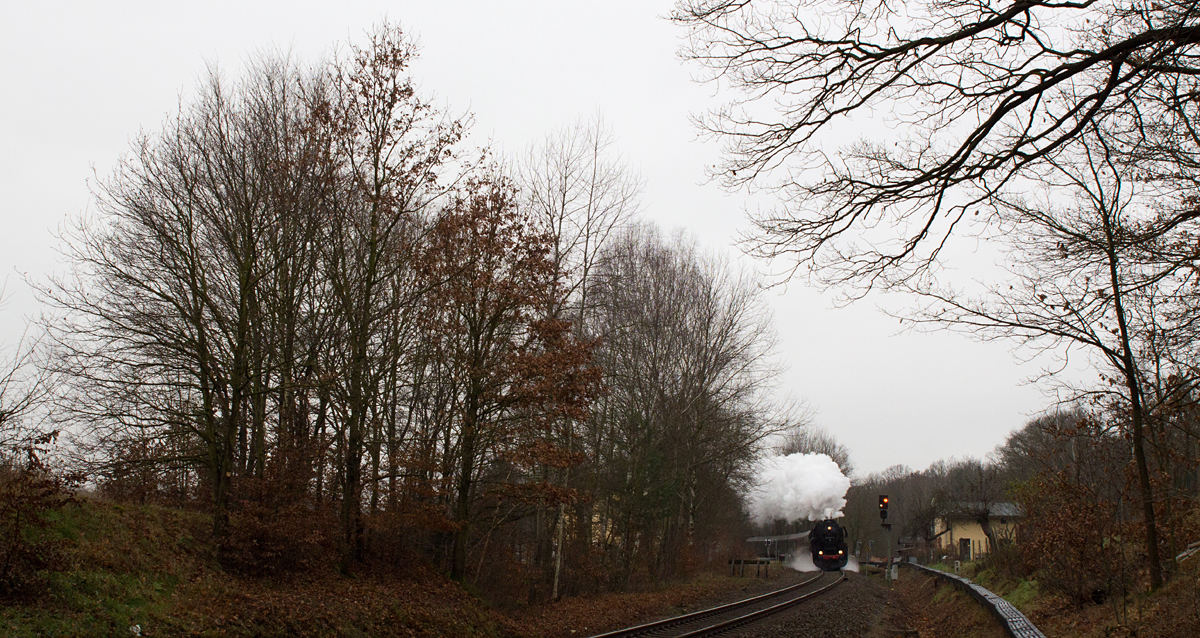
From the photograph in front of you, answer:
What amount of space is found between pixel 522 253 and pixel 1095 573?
489 inches

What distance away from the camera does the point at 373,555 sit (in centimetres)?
1648

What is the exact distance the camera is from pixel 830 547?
42.0 meters

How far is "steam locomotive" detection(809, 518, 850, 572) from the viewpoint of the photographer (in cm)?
4188

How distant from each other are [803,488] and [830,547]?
4.54 meters

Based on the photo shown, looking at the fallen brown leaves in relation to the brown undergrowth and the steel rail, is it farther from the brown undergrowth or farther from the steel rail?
the brown undergrowth

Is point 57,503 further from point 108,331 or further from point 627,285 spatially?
point 627,285

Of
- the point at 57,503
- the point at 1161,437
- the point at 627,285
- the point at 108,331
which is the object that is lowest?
the point at 57,503

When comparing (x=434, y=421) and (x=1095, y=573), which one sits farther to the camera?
(x=434, y=421)

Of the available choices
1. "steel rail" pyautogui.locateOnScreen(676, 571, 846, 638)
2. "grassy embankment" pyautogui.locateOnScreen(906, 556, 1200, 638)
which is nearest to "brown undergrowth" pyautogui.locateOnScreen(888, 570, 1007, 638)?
"grassy embankment" pyautogui.locateOnScreen(906, 556, 1200, 638)

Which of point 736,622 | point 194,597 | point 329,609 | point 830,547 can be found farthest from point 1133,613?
point 830,547

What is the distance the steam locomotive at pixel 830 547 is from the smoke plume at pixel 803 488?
2.82 m

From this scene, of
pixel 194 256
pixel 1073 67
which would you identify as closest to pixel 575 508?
pixel 194 256

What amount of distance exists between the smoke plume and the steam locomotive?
111 inches

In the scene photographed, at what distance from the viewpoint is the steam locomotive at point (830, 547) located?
41.9 meters
